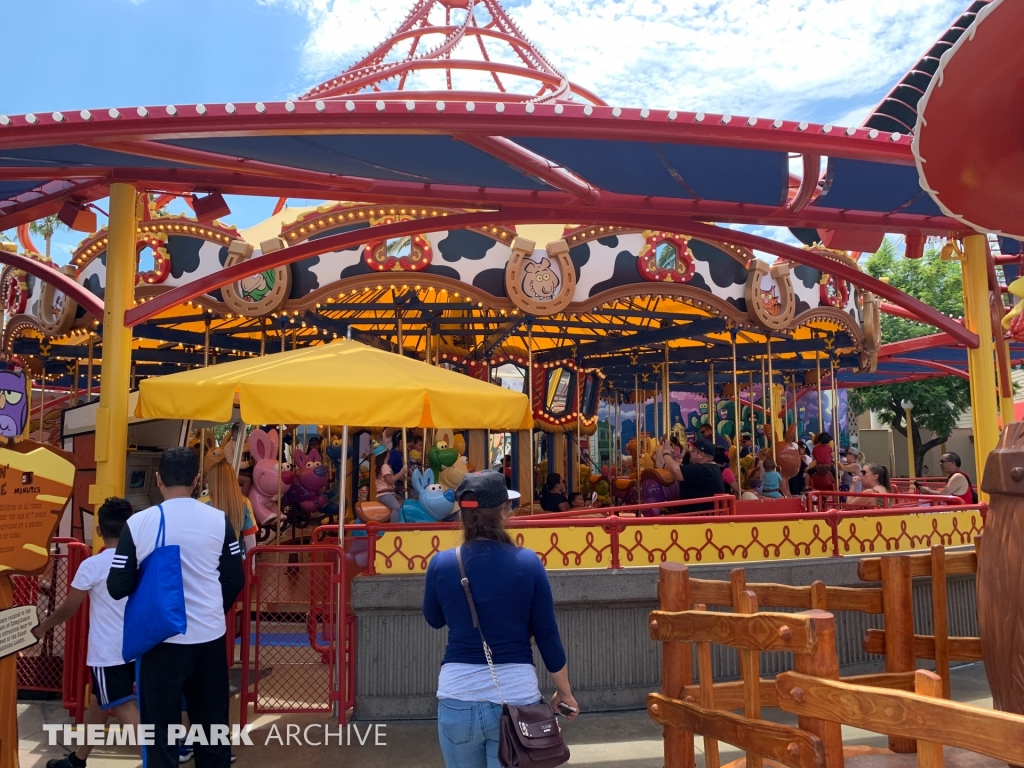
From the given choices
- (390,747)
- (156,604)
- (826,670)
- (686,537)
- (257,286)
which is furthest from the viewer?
(257,286)

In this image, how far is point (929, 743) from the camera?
1819mm

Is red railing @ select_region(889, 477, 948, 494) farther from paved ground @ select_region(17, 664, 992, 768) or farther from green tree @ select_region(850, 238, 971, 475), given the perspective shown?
paved ground @ select_region(17, 664, 992, 768)

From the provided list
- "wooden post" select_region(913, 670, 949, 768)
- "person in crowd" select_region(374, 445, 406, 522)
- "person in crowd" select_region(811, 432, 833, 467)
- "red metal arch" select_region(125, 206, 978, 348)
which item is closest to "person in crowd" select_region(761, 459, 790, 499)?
"person in crowd" select_region(811, 432, 833, 467)

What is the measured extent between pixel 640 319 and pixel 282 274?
20.0ft

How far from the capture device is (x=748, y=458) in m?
13.9

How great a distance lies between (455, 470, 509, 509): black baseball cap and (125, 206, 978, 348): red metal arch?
4.01 m

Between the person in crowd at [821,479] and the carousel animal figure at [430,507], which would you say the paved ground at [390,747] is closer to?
the carousel animal figure at [430,507]

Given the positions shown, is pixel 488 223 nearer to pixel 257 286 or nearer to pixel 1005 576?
pixel 257 286

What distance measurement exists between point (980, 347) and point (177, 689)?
7.93m

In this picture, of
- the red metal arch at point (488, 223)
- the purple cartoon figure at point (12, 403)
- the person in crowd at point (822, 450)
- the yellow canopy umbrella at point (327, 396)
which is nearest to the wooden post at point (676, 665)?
the yellow canopy umbrella at point (327, 396)

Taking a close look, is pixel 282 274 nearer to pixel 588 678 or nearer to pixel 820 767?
pixel 588 678

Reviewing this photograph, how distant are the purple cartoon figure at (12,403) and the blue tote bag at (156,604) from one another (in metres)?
1.04

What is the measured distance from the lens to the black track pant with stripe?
3529mm

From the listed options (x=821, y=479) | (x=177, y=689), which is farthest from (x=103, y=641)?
(x=821, y=479)
